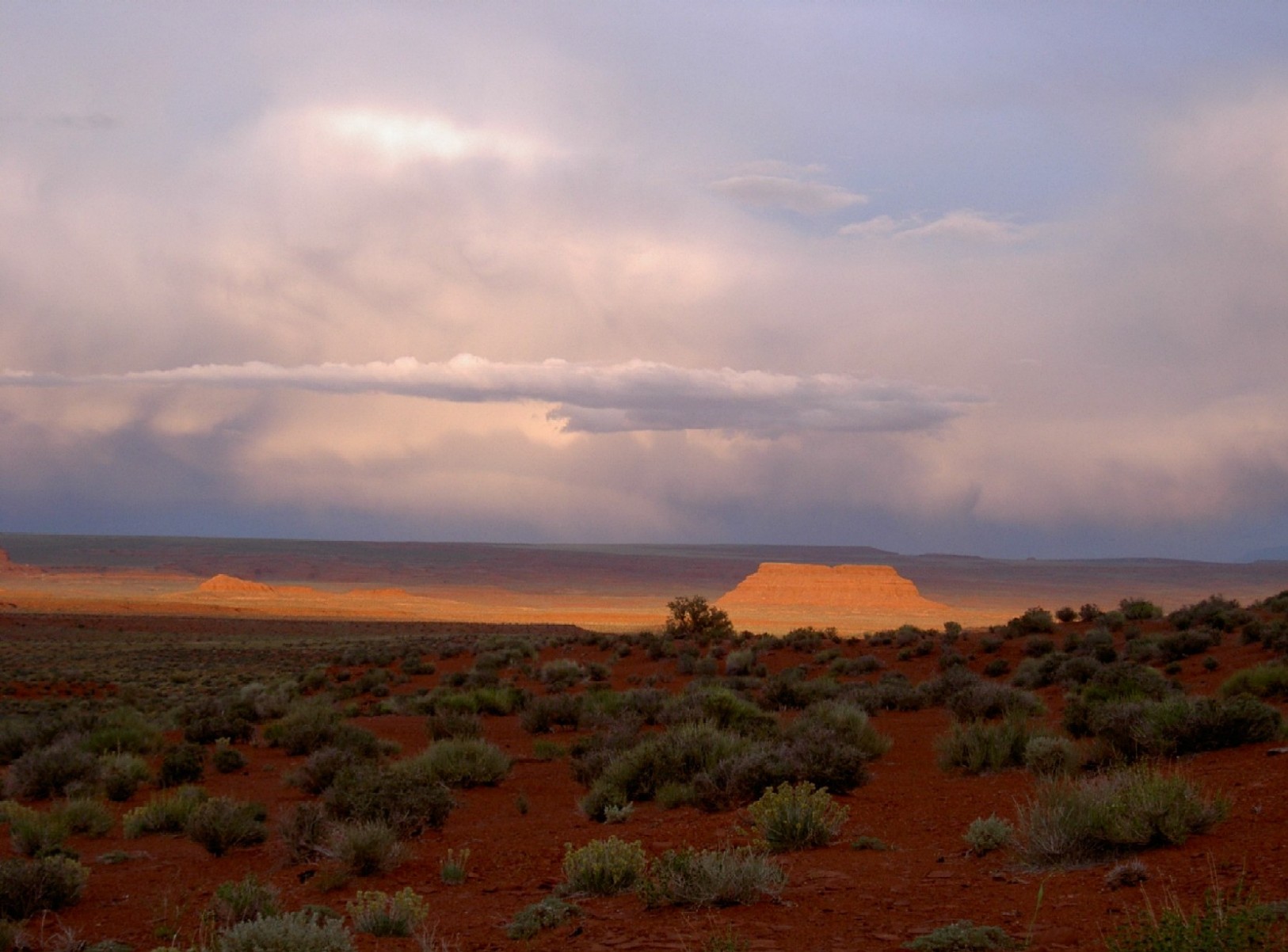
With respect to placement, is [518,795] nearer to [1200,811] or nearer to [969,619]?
[1200,811]

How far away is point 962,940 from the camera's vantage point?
21.9ft

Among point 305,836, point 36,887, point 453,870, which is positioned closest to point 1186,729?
point 453,870

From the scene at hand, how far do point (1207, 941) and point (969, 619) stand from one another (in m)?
106

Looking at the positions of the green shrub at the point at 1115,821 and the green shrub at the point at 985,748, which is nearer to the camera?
the green shrub at the point at 1115,821

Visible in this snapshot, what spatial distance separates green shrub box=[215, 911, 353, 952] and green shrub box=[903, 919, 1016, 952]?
368 cm

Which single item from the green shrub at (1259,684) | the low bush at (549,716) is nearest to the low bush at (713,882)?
the green shrub at (1259,684)

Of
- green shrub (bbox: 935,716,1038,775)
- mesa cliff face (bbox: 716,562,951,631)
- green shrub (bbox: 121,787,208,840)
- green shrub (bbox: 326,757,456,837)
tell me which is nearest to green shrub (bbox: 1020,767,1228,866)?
green shrub (bbox: 935,716,1038,775)

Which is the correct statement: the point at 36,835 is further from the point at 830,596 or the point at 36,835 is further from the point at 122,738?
the point at 830,596

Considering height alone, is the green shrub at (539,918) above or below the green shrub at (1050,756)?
below

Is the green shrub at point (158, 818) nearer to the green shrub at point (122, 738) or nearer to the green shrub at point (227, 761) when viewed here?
the green shrub at point (227, 761)

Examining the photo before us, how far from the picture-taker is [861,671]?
3238 cm

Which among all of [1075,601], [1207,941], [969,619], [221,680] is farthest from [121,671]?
[1075,601]

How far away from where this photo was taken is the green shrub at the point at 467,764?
16219 millimetres

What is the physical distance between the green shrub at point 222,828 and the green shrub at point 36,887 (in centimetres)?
211
